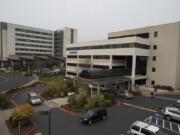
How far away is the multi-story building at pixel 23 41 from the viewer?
92.0 m

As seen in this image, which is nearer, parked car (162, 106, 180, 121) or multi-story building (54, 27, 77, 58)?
parked car (162, 106, 180, 121)

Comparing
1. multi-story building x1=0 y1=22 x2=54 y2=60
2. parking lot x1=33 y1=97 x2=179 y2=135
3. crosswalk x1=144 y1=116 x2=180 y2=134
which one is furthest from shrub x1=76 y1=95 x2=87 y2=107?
multi-story building x1=0 y1=22 x2=54 y2=60

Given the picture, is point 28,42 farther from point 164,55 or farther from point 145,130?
point 145,130

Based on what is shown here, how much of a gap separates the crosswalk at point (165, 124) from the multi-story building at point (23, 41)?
3611 inches

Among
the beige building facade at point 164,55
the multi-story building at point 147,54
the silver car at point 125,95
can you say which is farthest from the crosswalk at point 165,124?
the beige building facade at point 164,55

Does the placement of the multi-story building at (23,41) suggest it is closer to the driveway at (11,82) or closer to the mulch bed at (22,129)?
the driveway at (11,82)

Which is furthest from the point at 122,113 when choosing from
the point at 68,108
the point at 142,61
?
the point at 142,61

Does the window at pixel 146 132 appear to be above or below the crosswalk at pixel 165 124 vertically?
above

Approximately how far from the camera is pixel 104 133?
56.9 feet

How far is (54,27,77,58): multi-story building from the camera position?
10776 cm

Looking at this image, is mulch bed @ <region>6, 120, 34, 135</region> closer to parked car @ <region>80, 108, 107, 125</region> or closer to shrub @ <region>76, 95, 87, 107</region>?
parked car @ <region>80, 108, 107, 125</region>

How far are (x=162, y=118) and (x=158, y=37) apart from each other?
27.8 meters

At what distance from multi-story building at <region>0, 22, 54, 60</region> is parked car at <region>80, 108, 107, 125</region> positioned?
285 ft

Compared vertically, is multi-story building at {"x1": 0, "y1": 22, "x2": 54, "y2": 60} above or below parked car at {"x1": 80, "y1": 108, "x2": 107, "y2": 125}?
above
